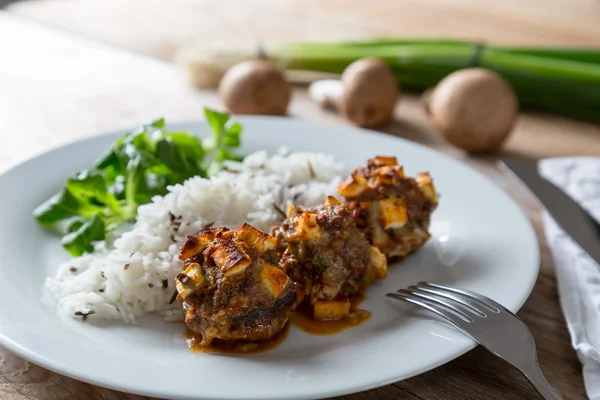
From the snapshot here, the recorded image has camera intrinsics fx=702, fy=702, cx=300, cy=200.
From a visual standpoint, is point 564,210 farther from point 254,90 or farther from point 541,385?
point 254,90

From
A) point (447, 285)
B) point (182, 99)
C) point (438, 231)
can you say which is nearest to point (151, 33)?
point (182, 99)

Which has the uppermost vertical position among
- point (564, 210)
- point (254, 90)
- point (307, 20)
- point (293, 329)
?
point (307, 20)

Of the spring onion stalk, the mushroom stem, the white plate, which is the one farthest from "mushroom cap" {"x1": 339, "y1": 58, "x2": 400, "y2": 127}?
the white plate

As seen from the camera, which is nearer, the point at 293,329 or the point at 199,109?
the point at 293,329

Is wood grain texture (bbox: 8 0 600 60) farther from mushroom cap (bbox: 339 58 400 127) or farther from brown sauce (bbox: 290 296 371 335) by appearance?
brown sauce (bbox: 290 296 371 335)

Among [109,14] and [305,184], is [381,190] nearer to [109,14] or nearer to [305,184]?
[305,184]

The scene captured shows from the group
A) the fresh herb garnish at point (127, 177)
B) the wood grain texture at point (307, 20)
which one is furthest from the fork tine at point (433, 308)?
the wood grain texture at point (307, 20)

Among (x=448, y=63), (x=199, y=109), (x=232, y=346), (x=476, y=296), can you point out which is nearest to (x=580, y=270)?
(x=476, y=296)
